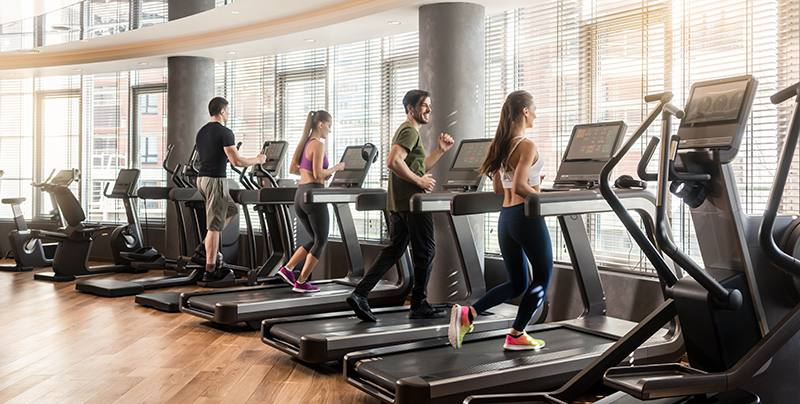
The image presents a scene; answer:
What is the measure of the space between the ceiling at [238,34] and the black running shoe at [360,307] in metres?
2.48

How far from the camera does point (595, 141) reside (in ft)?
11.3

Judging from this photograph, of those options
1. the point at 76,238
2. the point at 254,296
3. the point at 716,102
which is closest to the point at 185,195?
the point at 76,238

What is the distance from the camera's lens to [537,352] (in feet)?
9.87

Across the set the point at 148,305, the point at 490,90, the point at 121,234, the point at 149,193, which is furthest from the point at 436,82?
the point at 121,234

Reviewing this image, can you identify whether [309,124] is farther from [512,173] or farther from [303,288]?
[512,173]

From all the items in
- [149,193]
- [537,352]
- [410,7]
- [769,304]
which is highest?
[410,7]

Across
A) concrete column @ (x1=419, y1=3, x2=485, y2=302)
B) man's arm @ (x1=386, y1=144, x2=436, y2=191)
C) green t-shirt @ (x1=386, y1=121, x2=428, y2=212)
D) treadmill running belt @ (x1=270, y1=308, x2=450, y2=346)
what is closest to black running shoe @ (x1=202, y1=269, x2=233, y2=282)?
concrete column @ (x1=419, y1=3, x2=485, y2=302)

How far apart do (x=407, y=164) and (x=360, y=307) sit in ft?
3.02

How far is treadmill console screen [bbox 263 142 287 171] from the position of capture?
5809 millimetres

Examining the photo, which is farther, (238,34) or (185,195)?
(238,34)

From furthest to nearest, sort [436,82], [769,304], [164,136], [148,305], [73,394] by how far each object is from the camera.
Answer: [164,136], [148,305], [436,82], [73,394], [769,304]

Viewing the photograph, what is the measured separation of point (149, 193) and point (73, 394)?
3.93 m

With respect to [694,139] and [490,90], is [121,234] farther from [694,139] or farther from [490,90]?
[694,139]

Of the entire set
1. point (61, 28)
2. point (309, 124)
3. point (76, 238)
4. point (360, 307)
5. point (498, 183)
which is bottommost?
point (360, 307)
